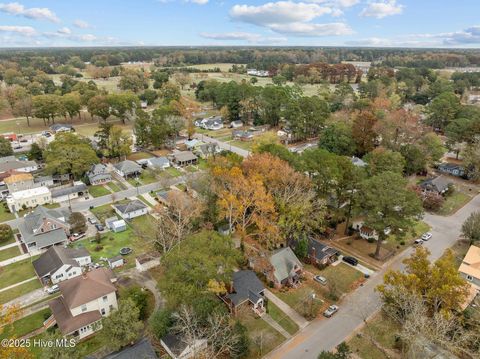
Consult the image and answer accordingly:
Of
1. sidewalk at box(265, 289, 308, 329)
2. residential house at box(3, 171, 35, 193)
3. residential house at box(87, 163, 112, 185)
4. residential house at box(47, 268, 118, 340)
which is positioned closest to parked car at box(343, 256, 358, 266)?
sidewalk at box(265, 289, 308, 329)

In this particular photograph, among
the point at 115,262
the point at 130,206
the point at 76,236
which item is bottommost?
the point at 76,236

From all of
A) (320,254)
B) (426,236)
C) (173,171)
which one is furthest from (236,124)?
(320,254)

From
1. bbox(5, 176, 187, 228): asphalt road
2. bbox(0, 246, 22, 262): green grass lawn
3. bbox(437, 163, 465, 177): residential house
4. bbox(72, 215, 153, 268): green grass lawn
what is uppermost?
bbox(437, 163, 465, 177): residential house

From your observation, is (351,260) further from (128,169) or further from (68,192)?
(68,192)

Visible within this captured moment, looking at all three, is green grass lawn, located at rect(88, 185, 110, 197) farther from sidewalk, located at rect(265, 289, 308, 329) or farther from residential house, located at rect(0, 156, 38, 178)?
sidewalk, located at rect(265, 289, 308, 329)

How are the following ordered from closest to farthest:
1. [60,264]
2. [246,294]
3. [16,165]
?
[246,294] → [60,264] → [16,165]

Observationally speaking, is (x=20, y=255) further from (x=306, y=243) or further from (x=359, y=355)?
(x=359, y=355)
